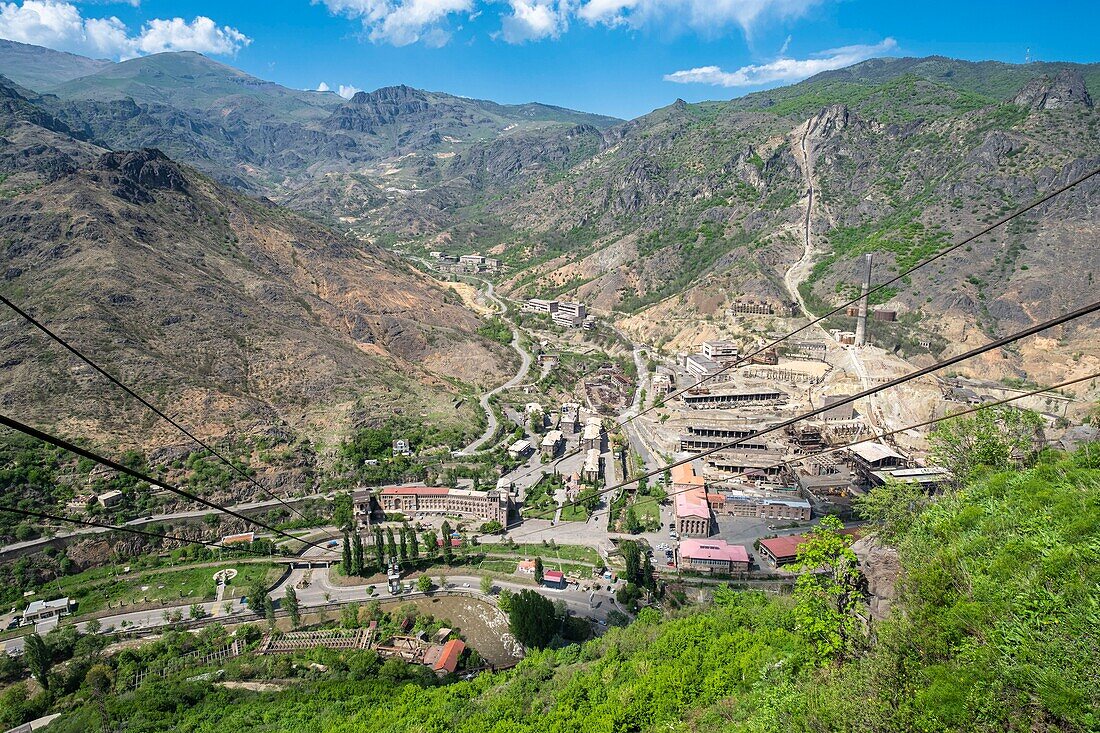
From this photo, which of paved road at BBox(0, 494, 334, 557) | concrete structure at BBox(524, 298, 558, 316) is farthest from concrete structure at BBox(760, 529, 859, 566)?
concrete structure at BBox(524, 298, 558, 316)

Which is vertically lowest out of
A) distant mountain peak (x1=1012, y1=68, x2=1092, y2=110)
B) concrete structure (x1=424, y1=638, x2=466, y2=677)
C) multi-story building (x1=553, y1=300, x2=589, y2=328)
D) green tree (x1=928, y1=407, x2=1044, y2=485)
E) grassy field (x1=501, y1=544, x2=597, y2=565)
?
concrete structure (x1=424, y1=638, x2=466, y2=677)

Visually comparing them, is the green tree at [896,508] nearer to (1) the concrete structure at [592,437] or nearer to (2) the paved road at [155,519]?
(1) the concrete structure at [592,437]

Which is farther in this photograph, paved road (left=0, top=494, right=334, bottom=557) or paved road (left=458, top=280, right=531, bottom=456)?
paved road (left=458, top=280, right=531, bottom=456)

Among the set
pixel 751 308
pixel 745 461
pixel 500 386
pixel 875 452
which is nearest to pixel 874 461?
pixel 875 452

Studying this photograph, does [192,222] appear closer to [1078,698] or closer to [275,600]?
[275,600]

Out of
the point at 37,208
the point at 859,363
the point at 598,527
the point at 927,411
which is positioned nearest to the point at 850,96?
the point at 859,363

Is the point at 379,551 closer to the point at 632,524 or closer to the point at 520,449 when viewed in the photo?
the point at 632,524

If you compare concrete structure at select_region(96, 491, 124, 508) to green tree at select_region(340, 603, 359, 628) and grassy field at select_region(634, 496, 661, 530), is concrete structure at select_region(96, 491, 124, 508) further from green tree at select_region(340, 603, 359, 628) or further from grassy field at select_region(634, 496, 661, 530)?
grassy field at select_region(634, 496, 661, 530)
